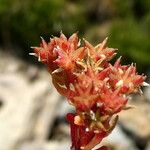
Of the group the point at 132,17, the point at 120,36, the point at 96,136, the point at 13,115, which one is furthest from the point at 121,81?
the point at 132,17

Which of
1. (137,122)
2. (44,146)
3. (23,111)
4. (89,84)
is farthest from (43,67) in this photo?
(89,84)

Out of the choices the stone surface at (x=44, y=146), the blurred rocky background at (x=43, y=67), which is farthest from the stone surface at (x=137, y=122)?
the stone surface at (x=44, y=146)

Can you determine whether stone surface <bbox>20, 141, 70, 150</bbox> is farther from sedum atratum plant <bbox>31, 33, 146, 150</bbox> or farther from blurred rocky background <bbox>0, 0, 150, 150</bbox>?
sedum atratum plant <bbox>31, 33, 146, 150</bbox>

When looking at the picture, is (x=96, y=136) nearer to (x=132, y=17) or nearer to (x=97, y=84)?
(x=97, y=84)

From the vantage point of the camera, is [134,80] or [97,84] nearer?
[97,84]

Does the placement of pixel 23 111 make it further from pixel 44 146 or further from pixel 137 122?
pixel 137 122

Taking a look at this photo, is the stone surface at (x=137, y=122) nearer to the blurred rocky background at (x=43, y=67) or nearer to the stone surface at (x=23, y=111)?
the blurred rocky background at (x=43, y=67)
